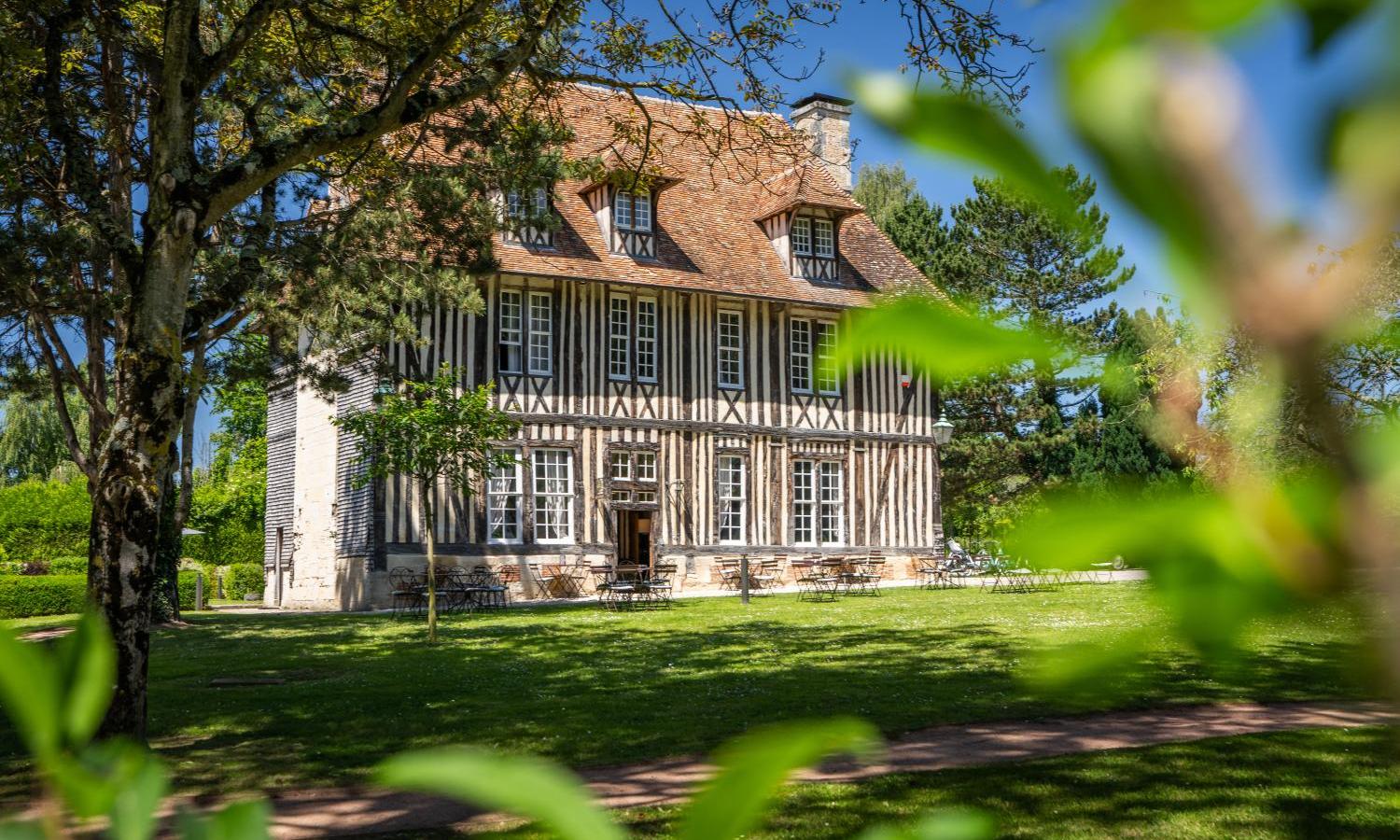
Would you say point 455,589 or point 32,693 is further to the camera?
point 455,589

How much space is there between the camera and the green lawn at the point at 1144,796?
215 inches

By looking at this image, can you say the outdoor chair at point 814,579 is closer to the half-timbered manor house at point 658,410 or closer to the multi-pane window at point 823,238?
the half-timbered manor house at point 658,410

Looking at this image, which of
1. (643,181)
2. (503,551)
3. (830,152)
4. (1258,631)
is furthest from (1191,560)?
(830,152)

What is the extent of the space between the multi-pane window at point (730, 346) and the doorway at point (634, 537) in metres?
3.56

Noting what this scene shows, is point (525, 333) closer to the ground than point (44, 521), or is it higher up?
higher up

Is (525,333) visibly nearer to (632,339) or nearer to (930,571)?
(632,339)

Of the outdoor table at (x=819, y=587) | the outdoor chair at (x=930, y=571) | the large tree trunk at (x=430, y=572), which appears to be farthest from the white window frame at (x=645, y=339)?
the large tree trunk at (x=430, y=572)

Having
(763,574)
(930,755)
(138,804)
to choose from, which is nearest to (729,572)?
(763,574)

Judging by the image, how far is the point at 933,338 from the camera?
16.1 inches

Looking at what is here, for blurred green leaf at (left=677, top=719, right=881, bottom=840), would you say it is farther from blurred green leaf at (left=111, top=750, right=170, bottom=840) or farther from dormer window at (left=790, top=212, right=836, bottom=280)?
dormer window at (left=790, top=212, right=836, bottom=280)

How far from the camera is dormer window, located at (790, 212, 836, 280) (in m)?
29.7

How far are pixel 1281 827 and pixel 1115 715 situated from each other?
333cm

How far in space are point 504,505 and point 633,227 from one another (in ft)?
22.6

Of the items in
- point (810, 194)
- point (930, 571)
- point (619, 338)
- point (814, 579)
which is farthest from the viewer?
point (810, 194)
